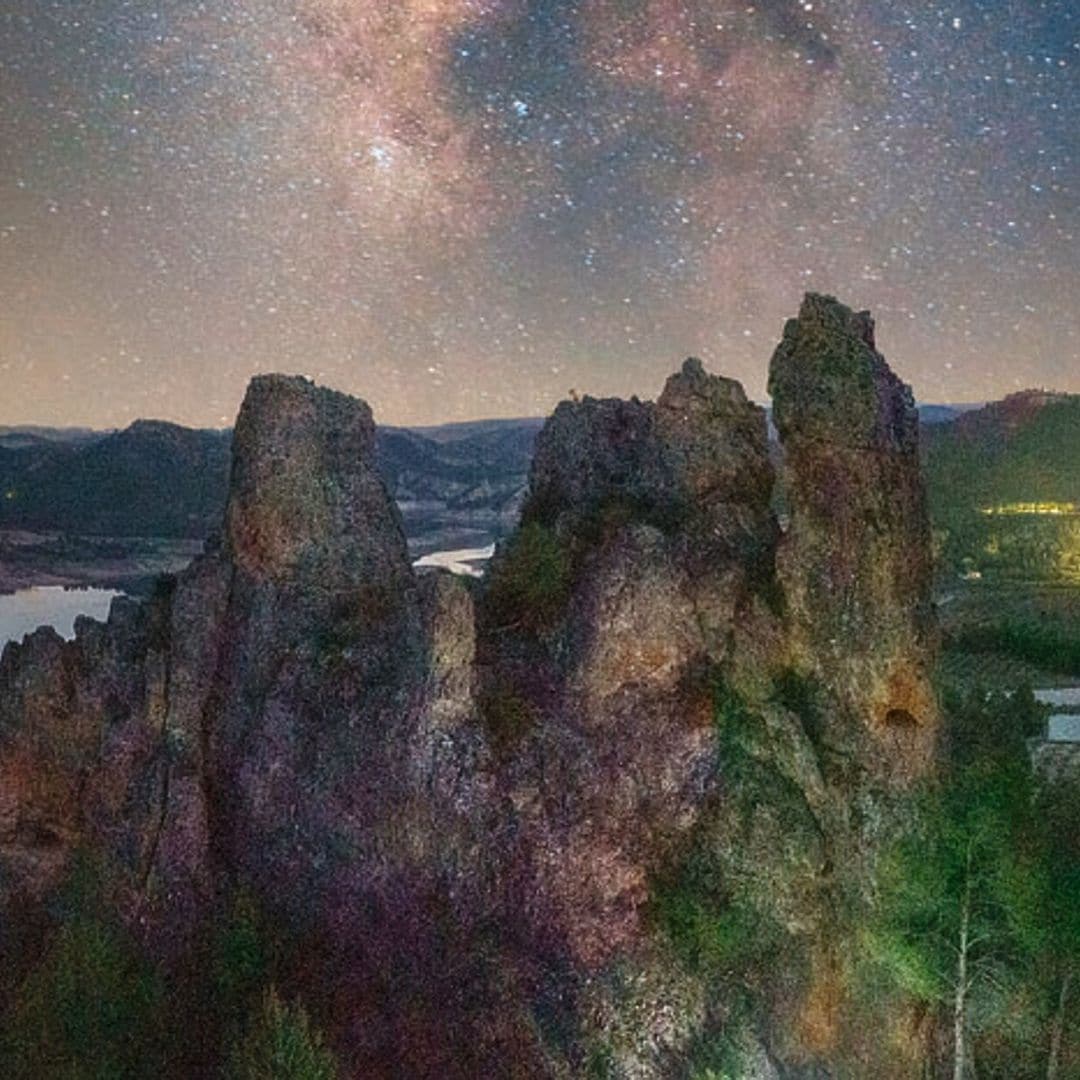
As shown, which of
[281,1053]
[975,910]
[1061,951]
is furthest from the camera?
[1061,951]

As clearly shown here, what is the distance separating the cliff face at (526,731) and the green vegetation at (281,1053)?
3.13 m

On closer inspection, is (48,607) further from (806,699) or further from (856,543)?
(856,543)

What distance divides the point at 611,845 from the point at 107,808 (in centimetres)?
1462

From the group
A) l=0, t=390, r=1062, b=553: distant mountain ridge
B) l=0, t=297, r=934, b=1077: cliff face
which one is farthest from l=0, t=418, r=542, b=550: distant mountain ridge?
l=0, t=297, r=934, b=1077: cliff face

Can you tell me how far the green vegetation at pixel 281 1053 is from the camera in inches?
810

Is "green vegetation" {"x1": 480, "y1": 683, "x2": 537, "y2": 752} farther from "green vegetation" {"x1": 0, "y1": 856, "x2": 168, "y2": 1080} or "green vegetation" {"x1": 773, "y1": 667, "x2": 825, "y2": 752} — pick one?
"green vegetation" {"x1": 0, "y1": 856, "x2": 168, "y2": 1080}

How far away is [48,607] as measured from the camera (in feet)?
391

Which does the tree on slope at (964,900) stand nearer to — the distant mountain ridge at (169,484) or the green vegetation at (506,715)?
the green vegetation at (506,715)

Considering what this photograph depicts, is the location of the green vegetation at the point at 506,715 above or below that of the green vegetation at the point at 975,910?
above

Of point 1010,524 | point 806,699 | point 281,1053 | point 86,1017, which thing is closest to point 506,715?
point 806,699

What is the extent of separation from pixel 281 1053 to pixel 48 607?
368 ft

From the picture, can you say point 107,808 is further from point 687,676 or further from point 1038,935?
point 1038,935

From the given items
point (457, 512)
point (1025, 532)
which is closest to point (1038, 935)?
point (457, 512)

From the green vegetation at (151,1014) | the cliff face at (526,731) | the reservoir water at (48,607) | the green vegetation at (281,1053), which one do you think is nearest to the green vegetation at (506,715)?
the cliff face at (526,731)
